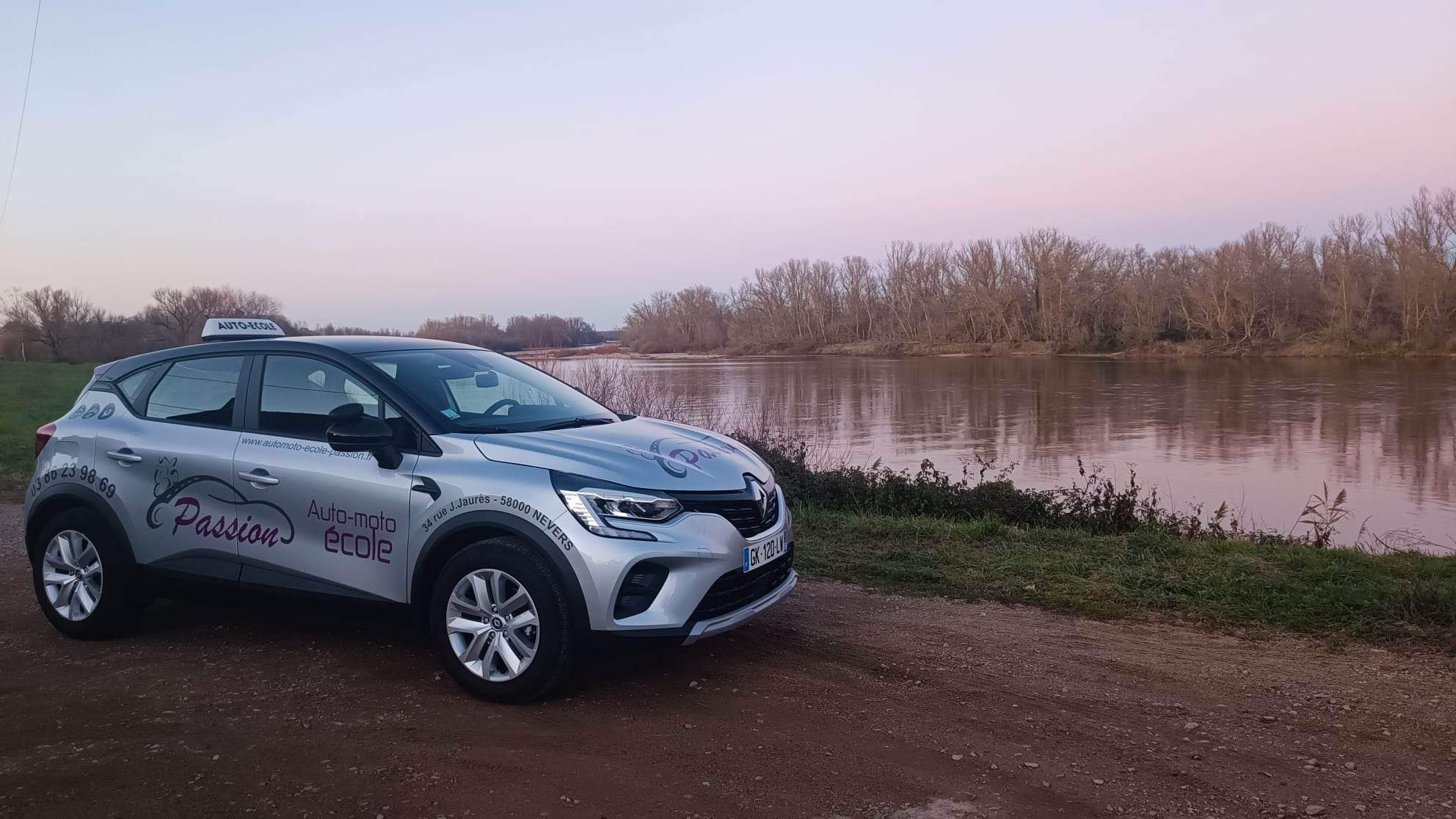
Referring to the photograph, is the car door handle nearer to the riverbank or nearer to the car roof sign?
the car roof sign

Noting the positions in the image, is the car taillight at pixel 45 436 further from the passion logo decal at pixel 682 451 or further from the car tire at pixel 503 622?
the passion logo decal at pixel 682 451

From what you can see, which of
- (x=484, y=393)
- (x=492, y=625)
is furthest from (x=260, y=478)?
(x=492, y=625)

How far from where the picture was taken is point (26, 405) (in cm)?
2686

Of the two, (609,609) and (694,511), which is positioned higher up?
(694,511)

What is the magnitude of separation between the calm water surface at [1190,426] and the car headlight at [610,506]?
11.5 metres

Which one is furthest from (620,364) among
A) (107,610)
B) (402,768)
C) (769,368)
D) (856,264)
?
(856,264)

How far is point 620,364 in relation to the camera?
24703mm

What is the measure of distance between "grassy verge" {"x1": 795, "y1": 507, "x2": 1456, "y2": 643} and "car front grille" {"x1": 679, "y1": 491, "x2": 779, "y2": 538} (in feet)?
8.01

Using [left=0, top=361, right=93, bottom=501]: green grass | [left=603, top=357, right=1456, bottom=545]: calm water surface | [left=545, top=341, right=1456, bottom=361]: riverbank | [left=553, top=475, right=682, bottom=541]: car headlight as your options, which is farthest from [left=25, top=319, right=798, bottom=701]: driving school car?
[left=545, top=341, right=1456, bottom=361]: riverbank

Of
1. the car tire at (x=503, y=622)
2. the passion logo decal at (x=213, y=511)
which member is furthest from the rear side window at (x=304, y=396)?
the car tire at (x=503, y=622)

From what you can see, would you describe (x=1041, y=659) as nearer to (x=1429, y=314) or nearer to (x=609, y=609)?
(x=609, y=609)

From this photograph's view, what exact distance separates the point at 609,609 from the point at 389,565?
1.20 metres

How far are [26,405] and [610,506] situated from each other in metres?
29.5

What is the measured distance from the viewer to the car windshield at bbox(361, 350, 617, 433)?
16.3ft
